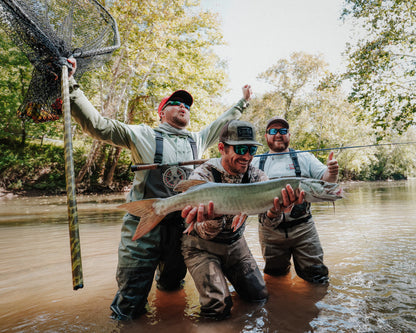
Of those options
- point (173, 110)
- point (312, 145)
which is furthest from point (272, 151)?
point (312, 145)

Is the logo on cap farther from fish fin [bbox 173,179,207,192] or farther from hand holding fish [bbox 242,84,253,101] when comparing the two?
hand holding fish [bbox 242,84,253,101]

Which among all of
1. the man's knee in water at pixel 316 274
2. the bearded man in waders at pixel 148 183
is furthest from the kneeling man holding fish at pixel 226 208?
the man's knee in water at pixel 316 274

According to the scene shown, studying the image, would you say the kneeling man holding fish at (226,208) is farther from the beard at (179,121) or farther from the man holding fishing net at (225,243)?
the beard at (179,121)

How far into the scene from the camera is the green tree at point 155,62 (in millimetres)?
17406

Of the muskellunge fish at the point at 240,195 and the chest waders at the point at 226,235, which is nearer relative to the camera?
the muskellunge fish at the point at 240,195

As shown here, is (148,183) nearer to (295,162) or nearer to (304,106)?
(295,162)

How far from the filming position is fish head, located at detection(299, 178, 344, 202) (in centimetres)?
269

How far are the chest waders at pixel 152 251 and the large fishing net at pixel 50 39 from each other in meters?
1.53

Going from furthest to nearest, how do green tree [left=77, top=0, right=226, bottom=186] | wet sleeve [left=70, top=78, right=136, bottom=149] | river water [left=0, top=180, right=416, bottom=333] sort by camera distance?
green tree [left=77, top=0, right=226, bottom=186], wet sleeve [left=70, top=78, right=136, bottom=149], river water [left=0, top=180, right=416, bottom=333]

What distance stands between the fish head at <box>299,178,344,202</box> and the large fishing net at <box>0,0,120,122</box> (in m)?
3.11

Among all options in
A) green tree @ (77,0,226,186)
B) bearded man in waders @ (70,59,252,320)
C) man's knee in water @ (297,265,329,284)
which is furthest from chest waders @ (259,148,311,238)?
green tree @ (77,0,226,186)

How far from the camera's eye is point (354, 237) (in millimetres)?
7605

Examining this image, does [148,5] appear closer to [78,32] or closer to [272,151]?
[78,32]

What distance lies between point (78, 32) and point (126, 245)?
12.6ft
